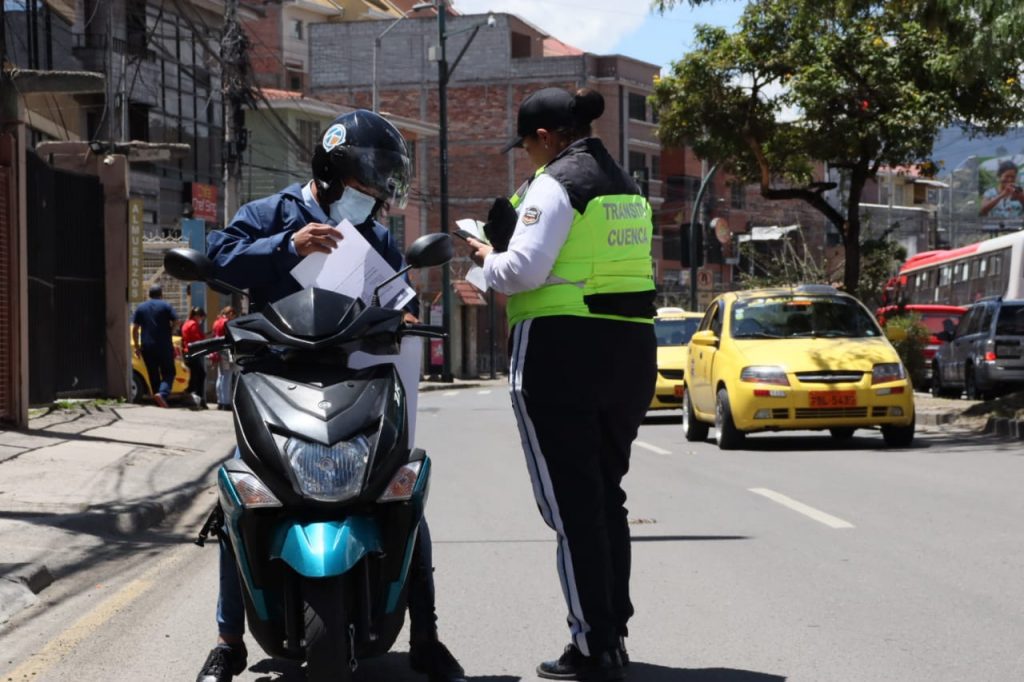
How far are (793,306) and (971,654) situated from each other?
11155mm

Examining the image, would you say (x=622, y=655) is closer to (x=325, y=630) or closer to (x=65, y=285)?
(x=325, y=630)

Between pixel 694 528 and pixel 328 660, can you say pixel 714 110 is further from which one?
pixel 328 660

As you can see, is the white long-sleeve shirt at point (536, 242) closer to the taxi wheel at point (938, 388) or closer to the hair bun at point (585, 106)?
the hair bun at point (585, 106)

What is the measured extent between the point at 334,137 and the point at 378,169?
184 millimetres

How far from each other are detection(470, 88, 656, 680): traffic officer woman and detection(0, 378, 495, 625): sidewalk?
9.11 feet

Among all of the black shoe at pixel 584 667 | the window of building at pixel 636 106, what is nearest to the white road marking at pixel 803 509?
the black shoe at pixel 584 667

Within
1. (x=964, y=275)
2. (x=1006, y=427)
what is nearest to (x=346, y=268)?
(x=1006, y=427)

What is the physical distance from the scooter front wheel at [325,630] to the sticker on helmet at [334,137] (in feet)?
4.81

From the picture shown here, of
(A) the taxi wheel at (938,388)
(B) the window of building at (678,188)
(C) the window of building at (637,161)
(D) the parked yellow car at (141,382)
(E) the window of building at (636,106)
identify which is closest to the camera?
(D) the parked yellow car at (141,382)

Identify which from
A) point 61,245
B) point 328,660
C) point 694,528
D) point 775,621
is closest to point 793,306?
point 694,528

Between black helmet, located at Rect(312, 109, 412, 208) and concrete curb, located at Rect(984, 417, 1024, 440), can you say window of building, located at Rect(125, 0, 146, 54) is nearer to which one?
concrete curb, located at Rect(984, 417, 1024, 440)

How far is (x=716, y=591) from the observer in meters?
7.12

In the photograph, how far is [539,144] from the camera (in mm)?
5316

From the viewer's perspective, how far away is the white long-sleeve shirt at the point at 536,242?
5.03 meters
